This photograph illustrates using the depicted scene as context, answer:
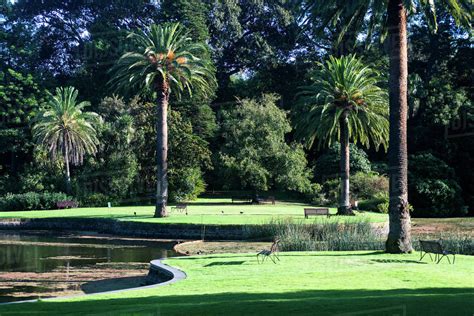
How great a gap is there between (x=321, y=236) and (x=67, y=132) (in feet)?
127

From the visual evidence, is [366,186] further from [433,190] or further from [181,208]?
[181,208]

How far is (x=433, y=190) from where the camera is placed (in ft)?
186

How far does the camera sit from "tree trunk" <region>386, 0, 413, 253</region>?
2159 cm

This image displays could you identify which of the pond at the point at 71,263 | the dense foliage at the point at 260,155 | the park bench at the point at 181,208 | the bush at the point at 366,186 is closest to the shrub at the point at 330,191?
the bush at the point at 366,186

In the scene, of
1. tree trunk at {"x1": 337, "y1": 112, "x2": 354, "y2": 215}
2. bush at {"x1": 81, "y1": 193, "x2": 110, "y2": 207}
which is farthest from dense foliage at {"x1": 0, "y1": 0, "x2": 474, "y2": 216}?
tree trunk at {"x1": 337, "y1": 112, "x2": 354, "y2": 215}

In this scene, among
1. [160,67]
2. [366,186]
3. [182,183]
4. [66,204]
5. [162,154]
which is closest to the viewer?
[160,67]

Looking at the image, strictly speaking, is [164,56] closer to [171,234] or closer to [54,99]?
[171,234]

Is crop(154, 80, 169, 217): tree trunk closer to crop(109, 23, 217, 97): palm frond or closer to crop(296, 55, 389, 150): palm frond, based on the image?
crop(109, 23, 217, 97): palm frond

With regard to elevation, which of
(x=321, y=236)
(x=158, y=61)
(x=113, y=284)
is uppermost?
(x=158, y=61)

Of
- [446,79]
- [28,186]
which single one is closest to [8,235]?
[28,186]

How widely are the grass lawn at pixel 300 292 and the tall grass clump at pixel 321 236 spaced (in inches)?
206

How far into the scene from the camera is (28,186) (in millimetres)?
60000

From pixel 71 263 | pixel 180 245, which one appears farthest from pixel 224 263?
pixel 180 245

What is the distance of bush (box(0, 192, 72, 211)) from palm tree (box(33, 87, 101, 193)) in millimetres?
4053
